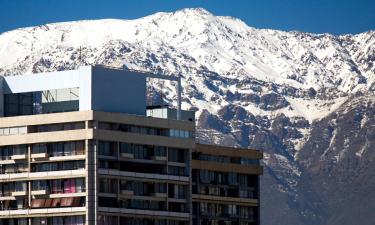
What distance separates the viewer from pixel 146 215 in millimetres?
182500

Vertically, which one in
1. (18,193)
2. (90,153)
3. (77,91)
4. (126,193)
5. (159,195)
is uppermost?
(77,91)

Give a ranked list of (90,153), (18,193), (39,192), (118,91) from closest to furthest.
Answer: (90,153), (39,192), (18,193), (118,91)

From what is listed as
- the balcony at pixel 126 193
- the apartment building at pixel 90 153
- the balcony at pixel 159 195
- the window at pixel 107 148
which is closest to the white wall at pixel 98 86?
the apartment building at pixel 90 153

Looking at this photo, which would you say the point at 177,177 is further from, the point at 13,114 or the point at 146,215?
the point at 13,114

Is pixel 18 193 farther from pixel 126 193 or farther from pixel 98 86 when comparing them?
pixel 98 86

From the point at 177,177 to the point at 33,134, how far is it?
1762cm

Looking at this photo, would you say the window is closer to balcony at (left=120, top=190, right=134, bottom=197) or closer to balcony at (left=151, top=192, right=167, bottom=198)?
balcony at (left=120, top=190, right=134, bottom=197)

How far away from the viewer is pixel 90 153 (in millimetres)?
176375

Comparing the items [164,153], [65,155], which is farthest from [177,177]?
[65,155]

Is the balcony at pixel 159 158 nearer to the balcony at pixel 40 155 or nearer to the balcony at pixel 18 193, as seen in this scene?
the balcony at pixel 40 155

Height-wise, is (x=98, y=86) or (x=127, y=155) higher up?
(x=98, y=86)

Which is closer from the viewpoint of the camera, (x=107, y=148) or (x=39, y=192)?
(x=107, y=148)

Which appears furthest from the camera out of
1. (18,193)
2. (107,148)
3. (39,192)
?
(18,193)

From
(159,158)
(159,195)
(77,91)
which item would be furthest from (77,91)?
(159,195)
